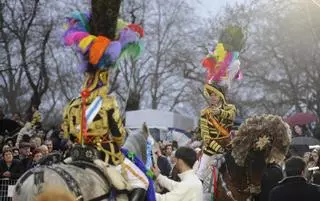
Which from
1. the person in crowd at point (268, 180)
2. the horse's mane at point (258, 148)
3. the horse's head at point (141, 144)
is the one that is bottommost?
the person in crowd at point (268, 180)

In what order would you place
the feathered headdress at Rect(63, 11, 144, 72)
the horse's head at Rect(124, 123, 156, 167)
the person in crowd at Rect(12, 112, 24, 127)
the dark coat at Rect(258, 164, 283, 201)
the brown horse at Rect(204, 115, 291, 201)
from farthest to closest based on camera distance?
the person in crowd at Rect(12, 112, 24, 127) → the brown horse at Rect(204, 115, 291, 201) → the dark coat at Rect(258, 164, 283, 201) → the horse's head at Rect(124, 123, 156, 167) → the feathered headdress at Rect(63, 11, 144, 72)

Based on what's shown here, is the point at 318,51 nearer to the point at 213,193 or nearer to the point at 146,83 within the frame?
the point at 146,83

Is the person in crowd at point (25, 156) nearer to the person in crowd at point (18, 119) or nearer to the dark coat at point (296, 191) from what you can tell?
the dark coat at point (296, 191)

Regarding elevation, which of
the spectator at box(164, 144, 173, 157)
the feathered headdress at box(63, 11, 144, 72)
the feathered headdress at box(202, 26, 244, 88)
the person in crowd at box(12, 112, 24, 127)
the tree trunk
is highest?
the tree trunk

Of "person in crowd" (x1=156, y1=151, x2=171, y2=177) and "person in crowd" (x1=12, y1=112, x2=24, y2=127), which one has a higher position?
"person in crowd" (x1=156, y1=151, x2=171, y2=177)

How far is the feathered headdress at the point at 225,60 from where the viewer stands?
10789 millimetres

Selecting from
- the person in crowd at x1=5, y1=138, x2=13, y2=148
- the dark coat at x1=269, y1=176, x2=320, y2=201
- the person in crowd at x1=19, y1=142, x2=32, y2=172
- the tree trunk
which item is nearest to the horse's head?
the tree trunk

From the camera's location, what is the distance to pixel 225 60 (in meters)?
11.0

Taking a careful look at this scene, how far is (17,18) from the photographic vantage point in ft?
93.6

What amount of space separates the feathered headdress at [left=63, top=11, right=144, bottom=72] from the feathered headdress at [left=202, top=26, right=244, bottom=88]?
439 cm

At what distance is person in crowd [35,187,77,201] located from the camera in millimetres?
4242

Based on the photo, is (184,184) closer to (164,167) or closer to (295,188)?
(295,188)

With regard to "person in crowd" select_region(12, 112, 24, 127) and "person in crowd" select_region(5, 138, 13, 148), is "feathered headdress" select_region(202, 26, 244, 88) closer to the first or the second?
"person in crowd" select_region(5, 138, 13, 148)

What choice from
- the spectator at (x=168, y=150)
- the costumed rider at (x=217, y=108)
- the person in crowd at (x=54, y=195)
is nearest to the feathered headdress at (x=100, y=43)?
the person in crowd at (x=54, y=195)
